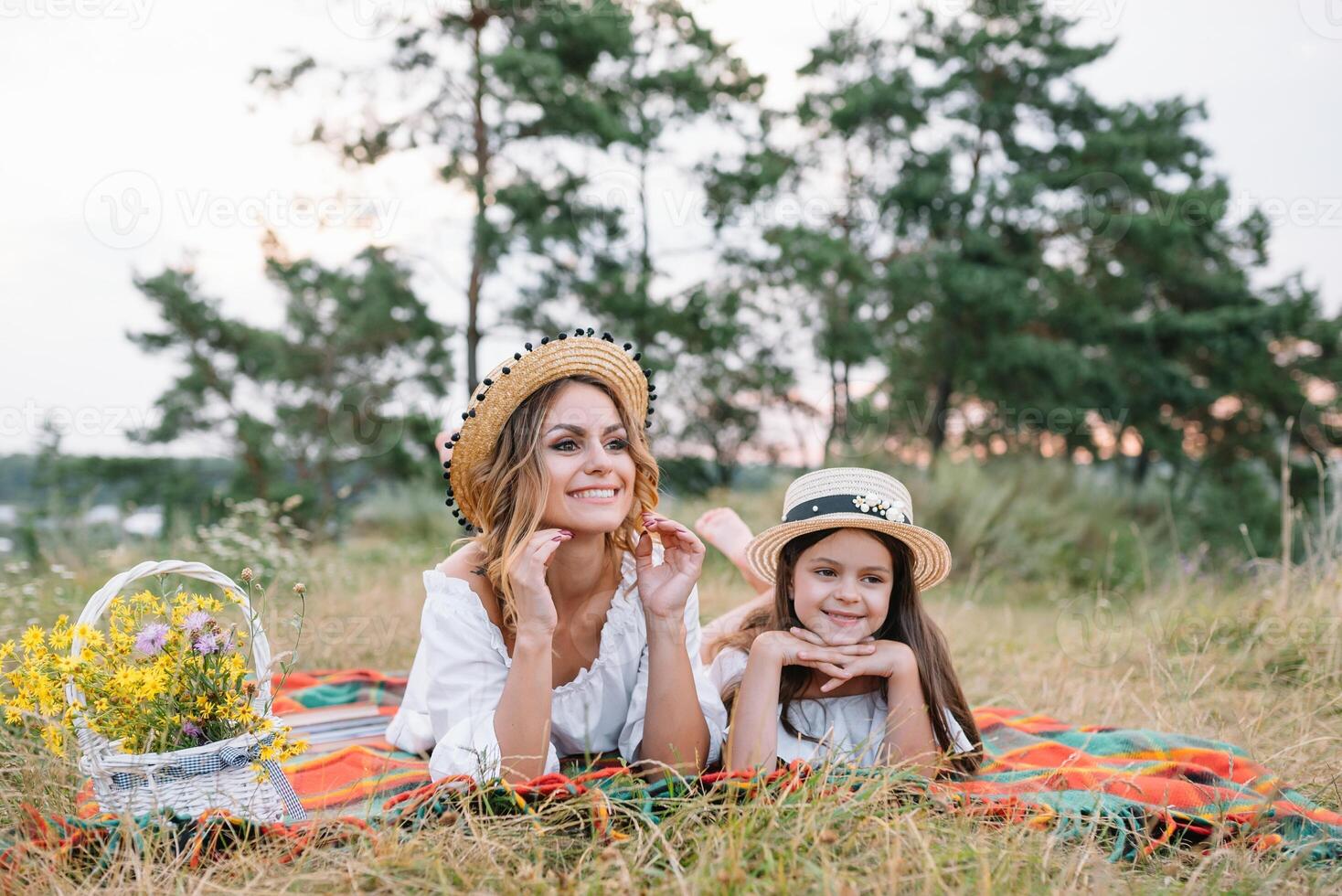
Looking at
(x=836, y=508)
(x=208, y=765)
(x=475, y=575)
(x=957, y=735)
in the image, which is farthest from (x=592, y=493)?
(x=957, y=735)

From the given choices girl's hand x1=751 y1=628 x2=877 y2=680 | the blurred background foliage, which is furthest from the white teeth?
the blurred background foliage

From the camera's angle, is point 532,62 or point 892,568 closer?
point 892,568

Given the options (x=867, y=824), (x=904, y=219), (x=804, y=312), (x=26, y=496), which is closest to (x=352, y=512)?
(x=26, y=496)

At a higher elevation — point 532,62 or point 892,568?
point 532,62

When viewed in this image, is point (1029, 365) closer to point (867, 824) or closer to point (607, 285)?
point (607, 285)

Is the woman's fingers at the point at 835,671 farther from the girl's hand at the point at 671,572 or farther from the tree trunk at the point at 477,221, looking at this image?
the tree trunk at the point at 477,221

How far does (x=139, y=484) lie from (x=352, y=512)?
10.4ft

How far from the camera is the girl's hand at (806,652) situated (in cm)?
257

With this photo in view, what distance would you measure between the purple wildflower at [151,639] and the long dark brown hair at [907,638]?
5.51ft

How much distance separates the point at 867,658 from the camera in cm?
260

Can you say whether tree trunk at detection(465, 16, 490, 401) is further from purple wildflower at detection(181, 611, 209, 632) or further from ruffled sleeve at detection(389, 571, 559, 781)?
purple wildflower at detection(181, 611, 209, 632)

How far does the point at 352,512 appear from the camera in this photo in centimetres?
1256

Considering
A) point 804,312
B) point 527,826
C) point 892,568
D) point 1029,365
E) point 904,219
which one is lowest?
point 527,826

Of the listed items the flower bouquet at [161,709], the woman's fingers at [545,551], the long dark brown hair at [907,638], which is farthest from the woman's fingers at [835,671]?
the flower bouquet at [161,709]
